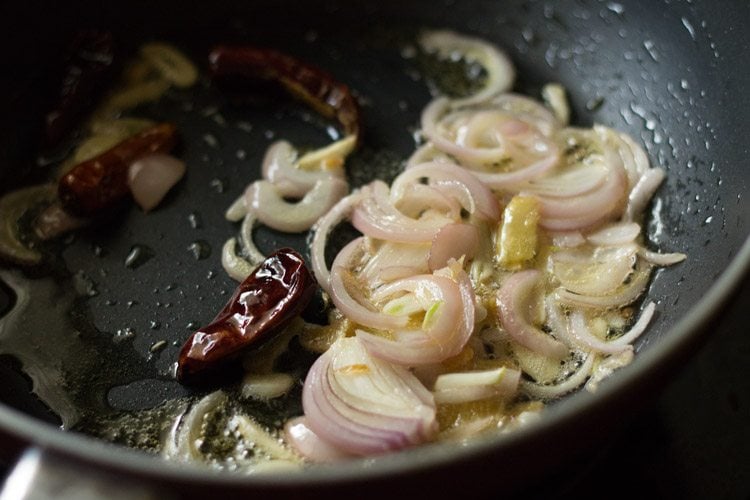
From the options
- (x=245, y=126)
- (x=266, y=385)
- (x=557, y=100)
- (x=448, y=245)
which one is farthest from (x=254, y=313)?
(x=557, y=100)

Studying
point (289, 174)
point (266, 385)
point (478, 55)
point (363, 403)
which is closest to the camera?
point (363, 403)

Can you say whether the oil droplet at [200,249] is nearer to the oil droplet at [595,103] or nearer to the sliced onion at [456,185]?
the sliced onion at [456,185]

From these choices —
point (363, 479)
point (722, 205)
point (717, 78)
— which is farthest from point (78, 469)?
point (717, 78)

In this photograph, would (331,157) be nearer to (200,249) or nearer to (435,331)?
(200,249)

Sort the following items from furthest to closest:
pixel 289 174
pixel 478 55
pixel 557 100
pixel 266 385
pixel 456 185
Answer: pixel 478 55 → pixel 557 100 → pixel 289 174 → pixel 456 185 → pixel 266 385

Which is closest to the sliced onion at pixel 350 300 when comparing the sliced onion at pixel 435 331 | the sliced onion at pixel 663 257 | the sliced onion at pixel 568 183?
the sliced onion at pixel 435 331

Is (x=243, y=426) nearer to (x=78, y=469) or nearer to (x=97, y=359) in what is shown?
(x=97, y=359)
